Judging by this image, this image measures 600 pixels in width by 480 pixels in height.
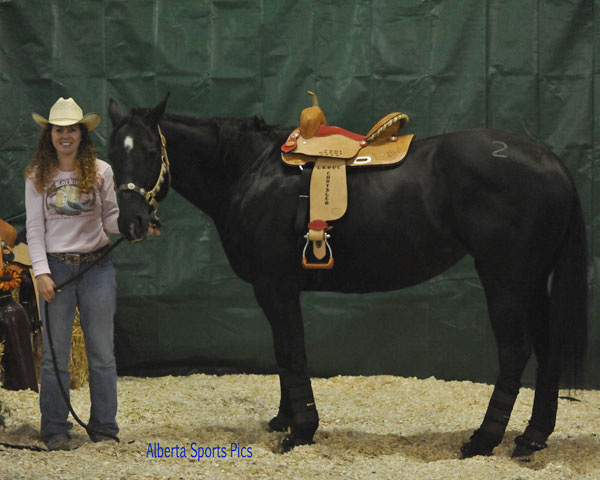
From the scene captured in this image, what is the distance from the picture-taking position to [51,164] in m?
3.19

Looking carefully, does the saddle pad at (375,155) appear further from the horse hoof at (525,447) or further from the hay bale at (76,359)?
the hay bale at (76,359)

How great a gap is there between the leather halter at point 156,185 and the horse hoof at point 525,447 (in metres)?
1.79

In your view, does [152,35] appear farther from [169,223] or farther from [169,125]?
[169,125]

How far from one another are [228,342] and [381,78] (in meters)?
1.85

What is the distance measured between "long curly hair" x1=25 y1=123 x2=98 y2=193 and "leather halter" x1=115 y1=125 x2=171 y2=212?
7.2 inches

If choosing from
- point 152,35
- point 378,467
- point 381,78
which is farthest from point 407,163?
point 152,35

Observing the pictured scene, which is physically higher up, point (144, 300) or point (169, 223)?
point (169, 223)

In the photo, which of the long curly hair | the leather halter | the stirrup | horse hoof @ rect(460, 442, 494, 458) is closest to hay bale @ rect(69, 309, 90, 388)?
the long curly hair

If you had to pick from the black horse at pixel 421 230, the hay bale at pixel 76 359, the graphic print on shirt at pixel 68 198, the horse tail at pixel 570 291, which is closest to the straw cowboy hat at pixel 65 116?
the black horse at pixel 421 230

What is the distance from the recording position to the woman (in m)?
3.16

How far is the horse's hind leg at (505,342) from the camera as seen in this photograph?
9.86 ft

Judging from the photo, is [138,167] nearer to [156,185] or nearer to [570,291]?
[156,185]

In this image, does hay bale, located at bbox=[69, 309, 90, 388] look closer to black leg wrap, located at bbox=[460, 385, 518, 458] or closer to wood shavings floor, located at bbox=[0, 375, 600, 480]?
wood shavings floor, located at bbox=[0, 375, 600, 480]

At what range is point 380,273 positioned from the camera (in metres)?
3.16
